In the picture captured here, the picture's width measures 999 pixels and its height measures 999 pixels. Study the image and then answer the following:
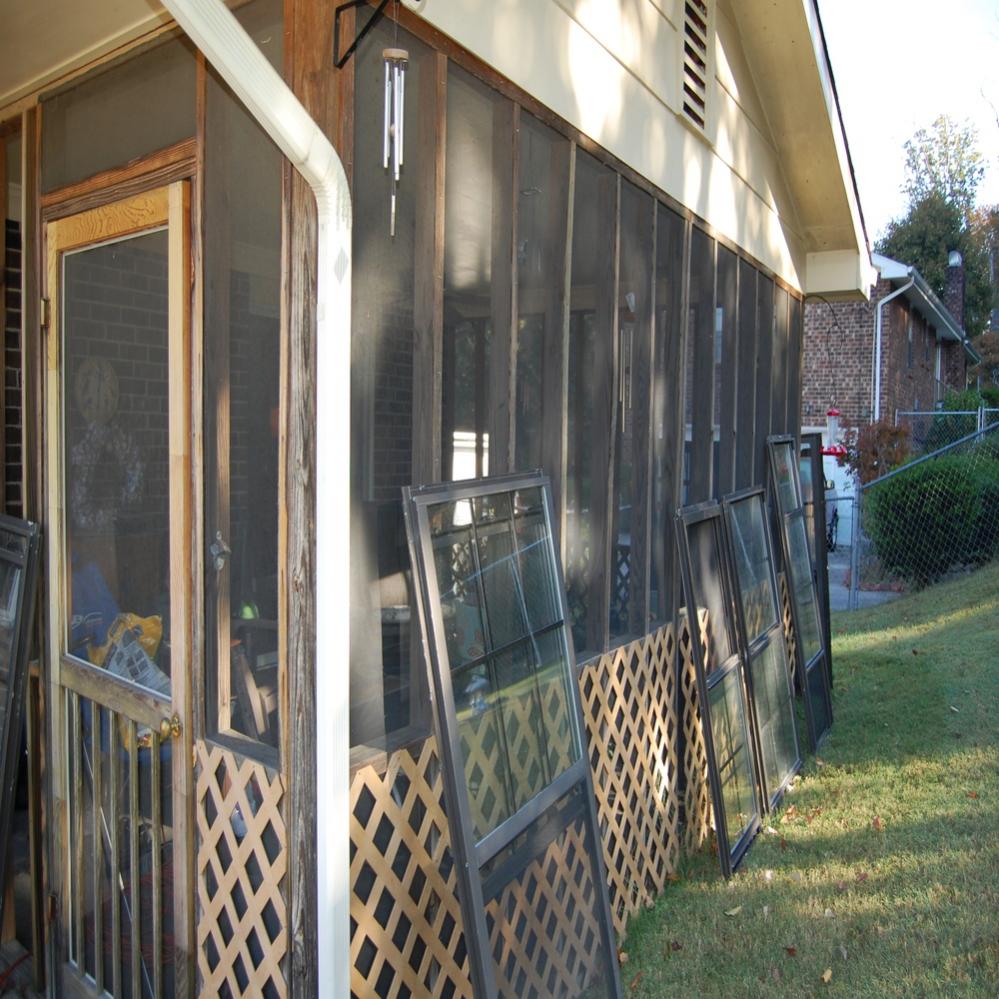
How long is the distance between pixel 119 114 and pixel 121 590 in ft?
4.82

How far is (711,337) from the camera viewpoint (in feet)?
17.4

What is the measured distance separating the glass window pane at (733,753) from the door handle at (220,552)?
8.44ft

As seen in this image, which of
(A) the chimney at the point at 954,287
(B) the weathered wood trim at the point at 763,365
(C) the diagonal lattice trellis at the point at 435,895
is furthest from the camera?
(A) the chimney at the point at 954,287

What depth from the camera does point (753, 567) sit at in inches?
209

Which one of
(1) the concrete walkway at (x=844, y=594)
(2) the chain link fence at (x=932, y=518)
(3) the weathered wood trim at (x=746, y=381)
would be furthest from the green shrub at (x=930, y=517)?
(3) the weathered wood trim at (x=746, y=381)

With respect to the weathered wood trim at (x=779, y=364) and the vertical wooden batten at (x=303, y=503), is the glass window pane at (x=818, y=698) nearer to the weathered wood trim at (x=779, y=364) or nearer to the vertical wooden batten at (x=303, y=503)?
the weathered wood trim at (x=779, y=364)

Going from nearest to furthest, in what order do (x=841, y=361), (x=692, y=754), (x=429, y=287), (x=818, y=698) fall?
(x=429, y=287) → (x=692, y=754) → (x=818, y=698) → (x=841, y=361)

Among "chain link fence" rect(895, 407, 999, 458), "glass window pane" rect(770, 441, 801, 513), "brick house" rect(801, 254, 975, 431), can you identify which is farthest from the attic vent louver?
"chain link fence" rect(895, 407, 999, 458)

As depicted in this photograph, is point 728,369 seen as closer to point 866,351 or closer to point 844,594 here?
point 844,594

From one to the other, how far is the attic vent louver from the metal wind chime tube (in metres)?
2.78

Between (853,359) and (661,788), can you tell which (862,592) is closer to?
(853,359)

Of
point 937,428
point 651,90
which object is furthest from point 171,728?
point 937,428

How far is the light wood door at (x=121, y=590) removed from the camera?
2.67 metres

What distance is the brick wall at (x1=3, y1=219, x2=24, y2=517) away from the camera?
11.7 feet
